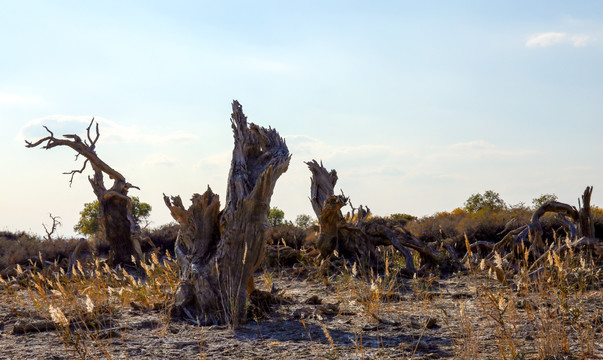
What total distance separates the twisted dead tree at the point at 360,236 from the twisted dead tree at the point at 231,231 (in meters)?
3.75

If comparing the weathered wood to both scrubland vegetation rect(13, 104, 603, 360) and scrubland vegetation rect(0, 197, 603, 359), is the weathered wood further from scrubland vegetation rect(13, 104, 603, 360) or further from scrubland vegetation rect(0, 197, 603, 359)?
scrubland vegetation rect(0, 197, 603, 359)

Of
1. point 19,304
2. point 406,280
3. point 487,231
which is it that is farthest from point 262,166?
point 487,231

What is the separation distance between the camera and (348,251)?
12.0 meters

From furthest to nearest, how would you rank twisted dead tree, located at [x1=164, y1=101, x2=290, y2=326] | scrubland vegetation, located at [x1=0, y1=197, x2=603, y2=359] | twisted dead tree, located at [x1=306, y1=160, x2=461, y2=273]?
twisted dead tree, located at [x1=306, y1=160, x2=461, y2=273] < twisted dead tree, located at [x1=164, y1=101, x2=290, y2=326] < scrubland vegetation, located at [x1=0, y1=197, x2=603, y2=359]

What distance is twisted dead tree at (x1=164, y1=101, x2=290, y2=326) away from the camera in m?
7.35

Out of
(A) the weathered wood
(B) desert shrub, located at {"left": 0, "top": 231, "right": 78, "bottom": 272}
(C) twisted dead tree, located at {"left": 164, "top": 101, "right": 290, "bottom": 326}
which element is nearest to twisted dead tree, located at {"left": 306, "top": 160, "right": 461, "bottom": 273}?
(A) the weathered wood

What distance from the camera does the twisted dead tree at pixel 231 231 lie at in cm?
735

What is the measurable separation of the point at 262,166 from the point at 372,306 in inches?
89.5

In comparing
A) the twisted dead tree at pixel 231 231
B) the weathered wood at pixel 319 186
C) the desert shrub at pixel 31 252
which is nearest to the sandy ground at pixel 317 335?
the twisted dead tree at pixel 231 231

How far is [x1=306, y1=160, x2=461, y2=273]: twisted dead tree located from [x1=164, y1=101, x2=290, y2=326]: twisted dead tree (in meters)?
3.75

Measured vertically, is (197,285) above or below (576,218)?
below

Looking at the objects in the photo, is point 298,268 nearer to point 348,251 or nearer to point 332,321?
point 348,251

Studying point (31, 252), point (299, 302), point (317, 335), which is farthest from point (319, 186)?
point (31, 252)

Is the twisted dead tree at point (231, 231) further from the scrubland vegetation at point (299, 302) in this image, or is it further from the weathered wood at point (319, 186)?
the weathered wood at point (319, 186)
